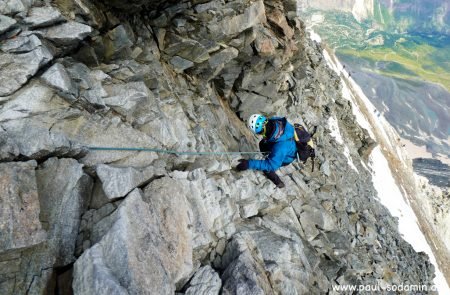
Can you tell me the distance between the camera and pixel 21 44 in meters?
7.45

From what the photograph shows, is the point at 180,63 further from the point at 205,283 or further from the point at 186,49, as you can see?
the point at 205,283

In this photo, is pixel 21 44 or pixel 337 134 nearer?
pixel 21 44

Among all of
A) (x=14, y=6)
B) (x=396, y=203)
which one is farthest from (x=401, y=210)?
(x=14, y=6)

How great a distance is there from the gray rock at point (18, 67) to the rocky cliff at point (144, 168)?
0.02m

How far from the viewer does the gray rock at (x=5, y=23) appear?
721 cm

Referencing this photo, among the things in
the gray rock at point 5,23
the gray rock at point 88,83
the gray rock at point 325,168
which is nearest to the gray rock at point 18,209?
the gray rock at point 88,83

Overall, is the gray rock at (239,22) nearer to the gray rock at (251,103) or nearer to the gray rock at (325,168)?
the gray rock at (251,103)

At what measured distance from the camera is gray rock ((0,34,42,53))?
7.33 metres

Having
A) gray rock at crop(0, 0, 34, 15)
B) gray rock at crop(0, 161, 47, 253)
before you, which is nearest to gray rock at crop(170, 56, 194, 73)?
gray rock at crop(0, 0, 34, 15)

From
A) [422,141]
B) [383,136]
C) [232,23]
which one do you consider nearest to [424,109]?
[422,141]

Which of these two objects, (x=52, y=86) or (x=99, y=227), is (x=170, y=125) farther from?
(x=99, y=227)

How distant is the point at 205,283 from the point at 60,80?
547 centimetres

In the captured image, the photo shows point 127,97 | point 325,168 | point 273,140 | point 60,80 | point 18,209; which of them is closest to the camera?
point 18,209

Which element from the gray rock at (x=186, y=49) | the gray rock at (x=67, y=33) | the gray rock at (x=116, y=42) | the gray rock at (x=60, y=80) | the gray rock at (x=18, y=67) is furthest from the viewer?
the gray rock at (x=186, y=49)
